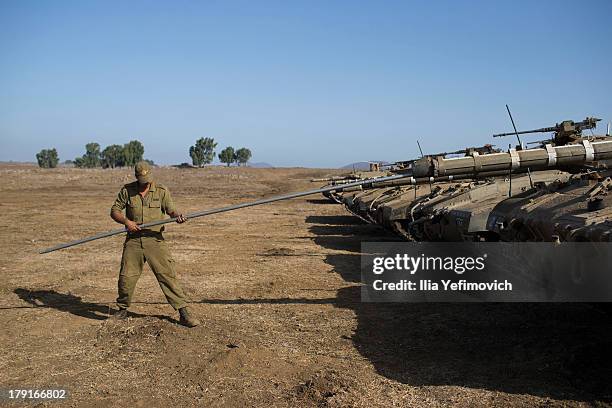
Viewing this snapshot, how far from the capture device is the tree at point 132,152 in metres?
82.6

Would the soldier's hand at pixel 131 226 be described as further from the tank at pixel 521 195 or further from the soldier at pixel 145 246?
the tank at pixel 521 195

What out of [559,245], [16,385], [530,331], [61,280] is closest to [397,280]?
[530,331]

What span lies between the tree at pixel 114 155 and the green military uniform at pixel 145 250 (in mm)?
80609

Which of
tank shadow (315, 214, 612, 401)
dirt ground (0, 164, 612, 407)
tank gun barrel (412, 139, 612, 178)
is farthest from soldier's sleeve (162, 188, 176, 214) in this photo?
tank gun barrel (412, 139, 612, 178)

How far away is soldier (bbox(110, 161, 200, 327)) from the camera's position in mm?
6395

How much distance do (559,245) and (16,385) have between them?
502 centimetres

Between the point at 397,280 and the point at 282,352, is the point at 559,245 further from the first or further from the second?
the point at 397,280

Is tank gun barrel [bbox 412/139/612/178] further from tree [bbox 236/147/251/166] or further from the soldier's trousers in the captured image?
tree [bbox 236/147/251/166]

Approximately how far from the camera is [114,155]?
277 feet

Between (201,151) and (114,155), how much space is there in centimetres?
1248

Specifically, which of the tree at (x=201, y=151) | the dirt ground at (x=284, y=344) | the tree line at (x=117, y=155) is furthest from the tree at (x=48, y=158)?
the dirt ground at (x=284, y=344)

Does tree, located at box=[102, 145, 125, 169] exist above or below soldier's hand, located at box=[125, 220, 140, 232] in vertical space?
above

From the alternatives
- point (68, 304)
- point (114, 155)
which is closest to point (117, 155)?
point (114, 155)

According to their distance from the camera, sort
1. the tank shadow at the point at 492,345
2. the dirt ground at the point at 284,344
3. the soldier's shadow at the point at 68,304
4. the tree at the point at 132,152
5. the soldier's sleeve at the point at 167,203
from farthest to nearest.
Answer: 1. the tree at the point at 132,152
2. the soldier's shadow at the point at 68,304
3. the soldier's sleeve at the point at 167,203
4. the tank shadow at the point at 492,345
5. the dirt ground at the point at 284,344
